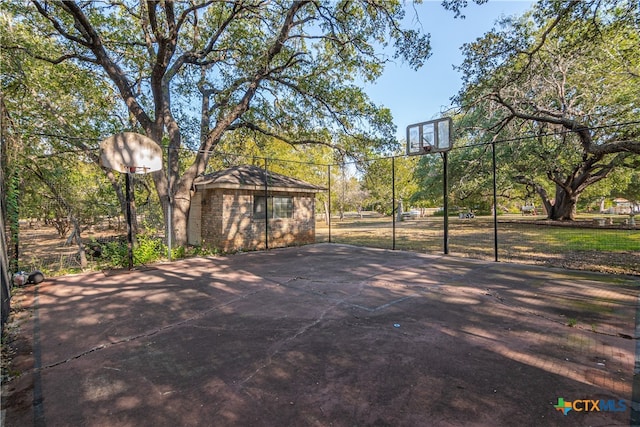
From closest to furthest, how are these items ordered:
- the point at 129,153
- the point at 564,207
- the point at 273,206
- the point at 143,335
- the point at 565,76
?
the point at 143,335 < the point at 129,153 < the point at 565,76 < the point at 273,206 < the point at 564,207

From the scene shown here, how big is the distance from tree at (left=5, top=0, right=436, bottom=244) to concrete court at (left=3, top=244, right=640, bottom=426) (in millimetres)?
5616

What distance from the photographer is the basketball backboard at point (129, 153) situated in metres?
6.64

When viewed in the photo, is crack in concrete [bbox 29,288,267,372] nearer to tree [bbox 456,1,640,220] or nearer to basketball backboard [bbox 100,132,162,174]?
basketball backboard [bbox 100,132,162,174]

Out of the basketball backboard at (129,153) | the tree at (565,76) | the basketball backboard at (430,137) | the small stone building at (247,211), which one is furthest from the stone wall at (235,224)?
the tree at (565,76)

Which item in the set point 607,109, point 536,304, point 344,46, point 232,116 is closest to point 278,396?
point 536,304

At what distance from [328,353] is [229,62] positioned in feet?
36.1

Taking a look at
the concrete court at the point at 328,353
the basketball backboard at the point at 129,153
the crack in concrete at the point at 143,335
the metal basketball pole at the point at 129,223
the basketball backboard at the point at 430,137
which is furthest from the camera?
the basketball backboard at the point at 430,137

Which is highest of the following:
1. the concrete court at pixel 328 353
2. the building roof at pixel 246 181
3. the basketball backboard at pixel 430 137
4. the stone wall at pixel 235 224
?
the basketball backboard at pixel 430 137

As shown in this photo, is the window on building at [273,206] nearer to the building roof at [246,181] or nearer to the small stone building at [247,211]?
the small stone building at [247,211]

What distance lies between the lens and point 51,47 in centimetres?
894

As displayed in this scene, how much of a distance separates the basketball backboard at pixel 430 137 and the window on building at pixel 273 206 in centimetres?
469

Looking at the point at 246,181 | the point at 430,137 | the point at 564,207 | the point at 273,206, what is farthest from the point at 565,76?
the point at 564,207

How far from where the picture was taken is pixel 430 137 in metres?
9.31

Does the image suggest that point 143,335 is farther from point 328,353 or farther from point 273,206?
point 273,206
